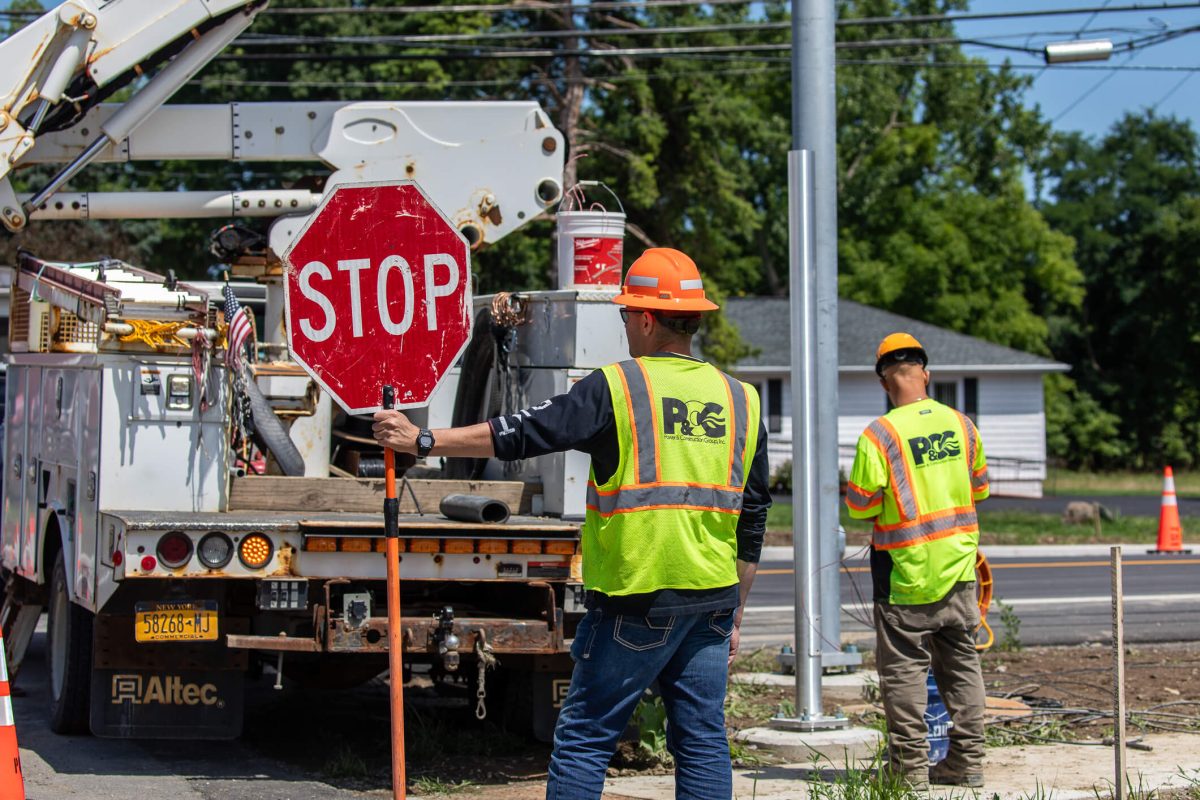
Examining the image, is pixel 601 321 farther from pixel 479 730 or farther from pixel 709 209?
pixel 709 209

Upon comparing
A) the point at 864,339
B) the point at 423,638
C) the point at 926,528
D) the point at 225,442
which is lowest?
the point at 423,638

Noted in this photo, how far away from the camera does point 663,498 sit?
5039 millimetres

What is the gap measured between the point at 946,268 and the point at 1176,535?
103 ft

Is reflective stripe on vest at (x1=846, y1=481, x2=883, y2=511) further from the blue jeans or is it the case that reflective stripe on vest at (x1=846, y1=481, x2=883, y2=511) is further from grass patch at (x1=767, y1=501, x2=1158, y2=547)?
grass patch at (x1=767, y1=501, x2=1158, y2=547)

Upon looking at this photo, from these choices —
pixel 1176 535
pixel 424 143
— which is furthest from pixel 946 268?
pixel 424 143

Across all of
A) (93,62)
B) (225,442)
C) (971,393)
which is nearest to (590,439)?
(225,442)

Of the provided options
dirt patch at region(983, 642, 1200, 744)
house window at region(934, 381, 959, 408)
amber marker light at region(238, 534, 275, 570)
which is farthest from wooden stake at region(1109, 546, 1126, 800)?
house window at region(934, 381, 959, 408)

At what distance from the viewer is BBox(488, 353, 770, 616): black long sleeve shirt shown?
16.3 feet

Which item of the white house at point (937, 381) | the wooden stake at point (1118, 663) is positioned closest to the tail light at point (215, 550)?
the wooden stake at point (1118, 663)

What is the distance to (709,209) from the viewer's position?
30.1 m

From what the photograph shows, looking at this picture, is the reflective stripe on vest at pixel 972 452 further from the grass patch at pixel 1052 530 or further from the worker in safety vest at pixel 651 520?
the grass patch at pixel 1052 530

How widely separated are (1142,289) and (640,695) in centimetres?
5678

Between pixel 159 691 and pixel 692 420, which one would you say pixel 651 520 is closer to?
pixel 692 420

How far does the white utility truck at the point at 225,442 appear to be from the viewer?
7047 mm
